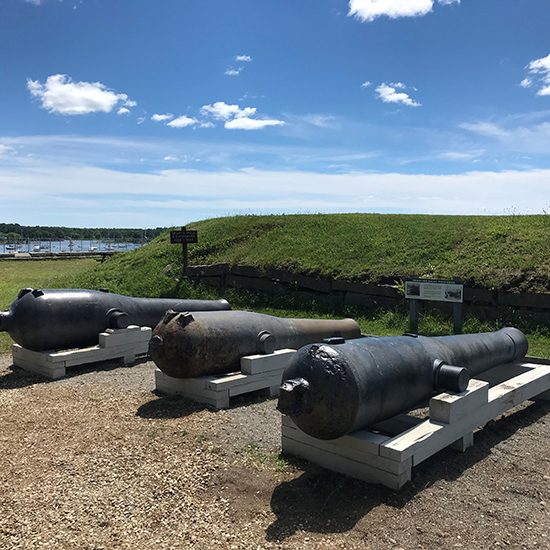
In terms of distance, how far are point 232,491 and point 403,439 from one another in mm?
1305

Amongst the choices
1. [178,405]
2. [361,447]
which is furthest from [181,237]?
[361,447]

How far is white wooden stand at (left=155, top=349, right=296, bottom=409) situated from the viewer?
558 cm

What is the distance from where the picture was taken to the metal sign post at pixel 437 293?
8.45 meters

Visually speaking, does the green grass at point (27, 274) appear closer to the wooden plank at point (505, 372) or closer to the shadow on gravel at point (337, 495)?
the shadow on gravel at point (337, 495)

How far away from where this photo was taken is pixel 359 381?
3.48m

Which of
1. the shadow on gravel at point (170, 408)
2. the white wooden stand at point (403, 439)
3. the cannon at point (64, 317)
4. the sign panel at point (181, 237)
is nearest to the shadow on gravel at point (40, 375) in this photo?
the cannon at point (64, 317)

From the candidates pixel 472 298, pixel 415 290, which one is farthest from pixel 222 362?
pixel 472 298

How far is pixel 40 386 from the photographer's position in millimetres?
6723

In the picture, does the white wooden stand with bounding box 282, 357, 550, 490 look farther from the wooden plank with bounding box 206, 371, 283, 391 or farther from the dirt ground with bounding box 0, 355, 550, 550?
the wooden plank with bounding box 206, 371, 283, 391

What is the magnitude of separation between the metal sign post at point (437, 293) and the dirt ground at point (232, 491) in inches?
126

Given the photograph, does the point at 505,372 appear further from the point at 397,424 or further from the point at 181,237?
the point at 181,237

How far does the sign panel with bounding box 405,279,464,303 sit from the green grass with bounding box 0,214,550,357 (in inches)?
41.3

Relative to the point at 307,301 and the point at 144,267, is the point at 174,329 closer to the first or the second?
the point at 307,301

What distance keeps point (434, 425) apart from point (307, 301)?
840 cm
